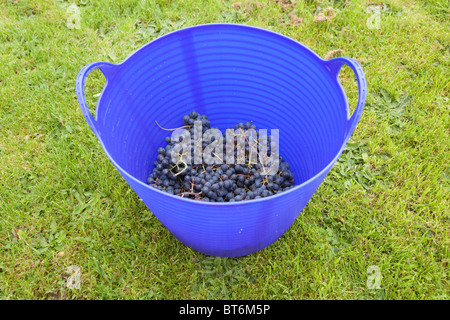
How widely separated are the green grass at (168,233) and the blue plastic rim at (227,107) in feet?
0.70

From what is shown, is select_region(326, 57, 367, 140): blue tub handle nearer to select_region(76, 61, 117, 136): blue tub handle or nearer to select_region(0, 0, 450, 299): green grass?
select_region(0, 0, 450, 299): green grass

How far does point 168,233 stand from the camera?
1901mm

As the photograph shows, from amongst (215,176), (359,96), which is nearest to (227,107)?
(215,176)

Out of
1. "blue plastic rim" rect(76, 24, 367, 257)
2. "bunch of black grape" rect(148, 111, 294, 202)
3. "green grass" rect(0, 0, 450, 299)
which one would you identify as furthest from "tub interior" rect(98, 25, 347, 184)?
"green grass" rect(0, 0, 450, 299)

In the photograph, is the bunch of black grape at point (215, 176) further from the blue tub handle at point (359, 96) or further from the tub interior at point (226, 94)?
the blue tub handle at point (359, 96)

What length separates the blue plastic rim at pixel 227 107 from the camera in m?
1.29

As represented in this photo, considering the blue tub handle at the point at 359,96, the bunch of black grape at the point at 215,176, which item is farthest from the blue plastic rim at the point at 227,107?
the bunch of black grape at the point at 215,176

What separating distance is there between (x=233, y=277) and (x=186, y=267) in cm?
24

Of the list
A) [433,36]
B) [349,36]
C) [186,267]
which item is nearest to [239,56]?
[186,267]

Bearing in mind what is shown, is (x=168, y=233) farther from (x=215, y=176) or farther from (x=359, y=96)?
(x=359, y=96)

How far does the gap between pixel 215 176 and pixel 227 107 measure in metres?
0.53

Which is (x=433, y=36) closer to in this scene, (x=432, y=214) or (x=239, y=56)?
(x=432, y=214)

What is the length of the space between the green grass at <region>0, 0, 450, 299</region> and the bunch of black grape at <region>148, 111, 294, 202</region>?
26cm

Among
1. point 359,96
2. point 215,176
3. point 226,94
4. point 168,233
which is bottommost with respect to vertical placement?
point 168,233
